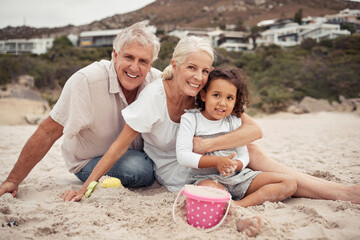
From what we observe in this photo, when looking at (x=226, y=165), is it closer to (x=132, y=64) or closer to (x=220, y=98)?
(x=220, y=98)

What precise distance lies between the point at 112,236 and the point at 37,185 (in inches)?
70.0

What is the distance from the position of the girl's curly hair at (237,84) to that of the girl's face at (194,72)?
9 centimetres

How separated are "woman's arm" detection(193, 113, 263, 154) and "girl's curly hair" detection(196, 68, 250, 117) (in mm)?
216

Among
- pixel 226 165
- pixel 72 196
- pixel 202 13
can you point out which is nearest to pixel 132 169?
pixel 72 196

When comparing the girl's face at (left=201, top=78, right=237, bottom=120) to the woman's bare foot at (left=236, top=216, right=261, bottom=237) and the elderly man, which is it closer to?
the elderly man

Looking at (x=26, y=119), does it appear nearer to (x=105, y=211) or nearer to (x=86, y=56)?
(x=105, y=211)

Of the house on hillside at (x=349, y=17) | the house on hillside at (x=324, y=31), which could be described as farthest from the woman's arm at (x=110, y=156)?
the house on hillside at (x=324, y=31)

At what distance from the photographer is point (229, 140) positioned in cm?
268

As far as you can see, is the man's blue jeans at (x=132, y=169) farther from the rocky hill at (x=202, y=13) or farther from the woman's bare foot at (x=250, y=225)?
the rocky hill at (x=202, y=13)

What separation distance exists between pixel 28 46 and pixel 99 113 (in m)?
29.6

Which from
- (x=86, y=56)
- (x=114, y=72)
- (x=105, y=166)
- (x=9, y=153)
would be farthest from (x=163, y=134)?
(x=86, y=56)

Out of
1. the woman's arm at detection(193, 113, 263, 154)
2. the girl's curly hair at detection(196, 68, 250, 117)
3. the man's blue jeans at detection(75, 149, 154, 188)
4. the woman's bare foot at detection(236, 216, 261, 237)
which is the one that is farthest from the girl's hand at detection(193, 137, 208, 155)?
the woman's bare foot at detection(236, 216, 261, 237)

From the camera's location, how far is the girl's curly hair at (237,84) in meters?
2.73

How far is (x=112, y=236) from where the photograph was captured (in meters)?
1.86
